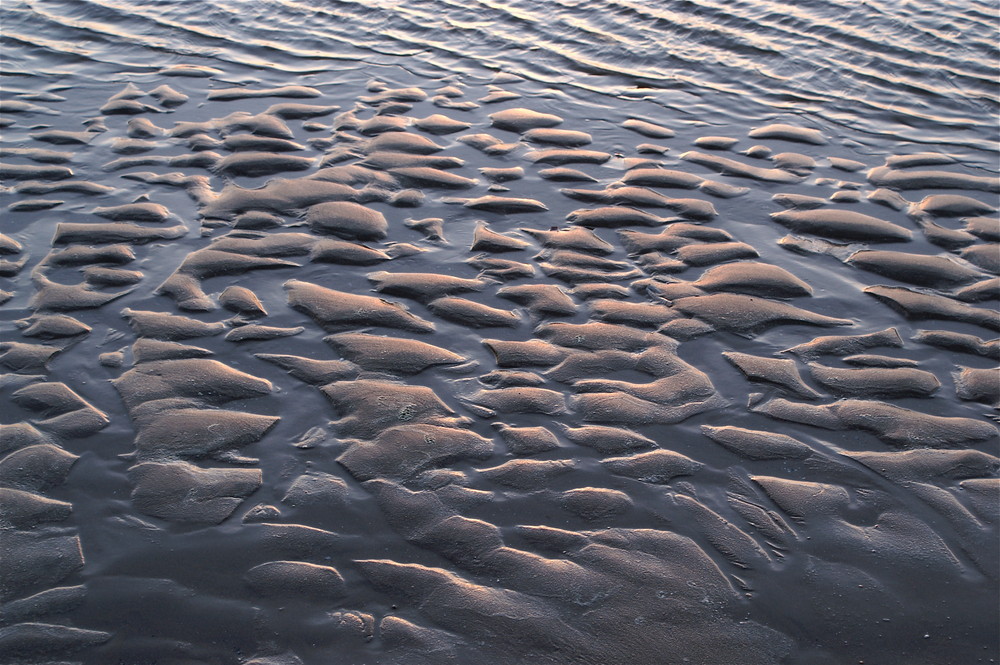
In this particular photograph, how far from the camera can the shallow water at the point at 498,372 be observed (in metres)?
3.29

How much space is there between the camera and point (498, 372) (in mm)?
4598

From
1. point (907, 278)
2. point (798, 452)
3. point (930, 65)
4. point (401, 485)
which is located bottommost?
point (401, 485)

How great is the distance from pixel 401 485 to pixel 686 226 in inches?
130

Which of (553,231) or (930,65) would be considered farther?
(930,65)

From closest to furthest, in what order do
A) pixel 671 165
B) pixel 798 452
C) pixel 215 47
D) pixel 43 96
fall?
pixel 798 452
pixel 671 165
pixel 43 96
pixel 215 47

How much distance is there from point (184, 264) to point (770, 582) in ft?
13.5

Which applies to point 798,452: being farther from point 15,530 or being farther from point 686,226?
point 15,530

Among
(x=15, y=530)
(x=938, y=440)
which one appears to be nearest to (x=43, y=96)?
(x=15, y=530)

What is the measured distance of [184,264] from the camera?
545 centimetres

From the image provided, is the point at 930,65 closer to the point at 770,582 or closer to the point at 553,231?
the point at 553,231

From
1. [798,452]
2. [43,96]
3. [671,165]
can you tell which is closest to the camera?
[798,452]

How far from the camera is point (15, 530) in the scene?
3.57 m

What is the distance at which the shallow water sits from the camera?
3289 mm

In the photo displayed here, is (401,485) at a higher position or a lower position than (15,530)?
higher
